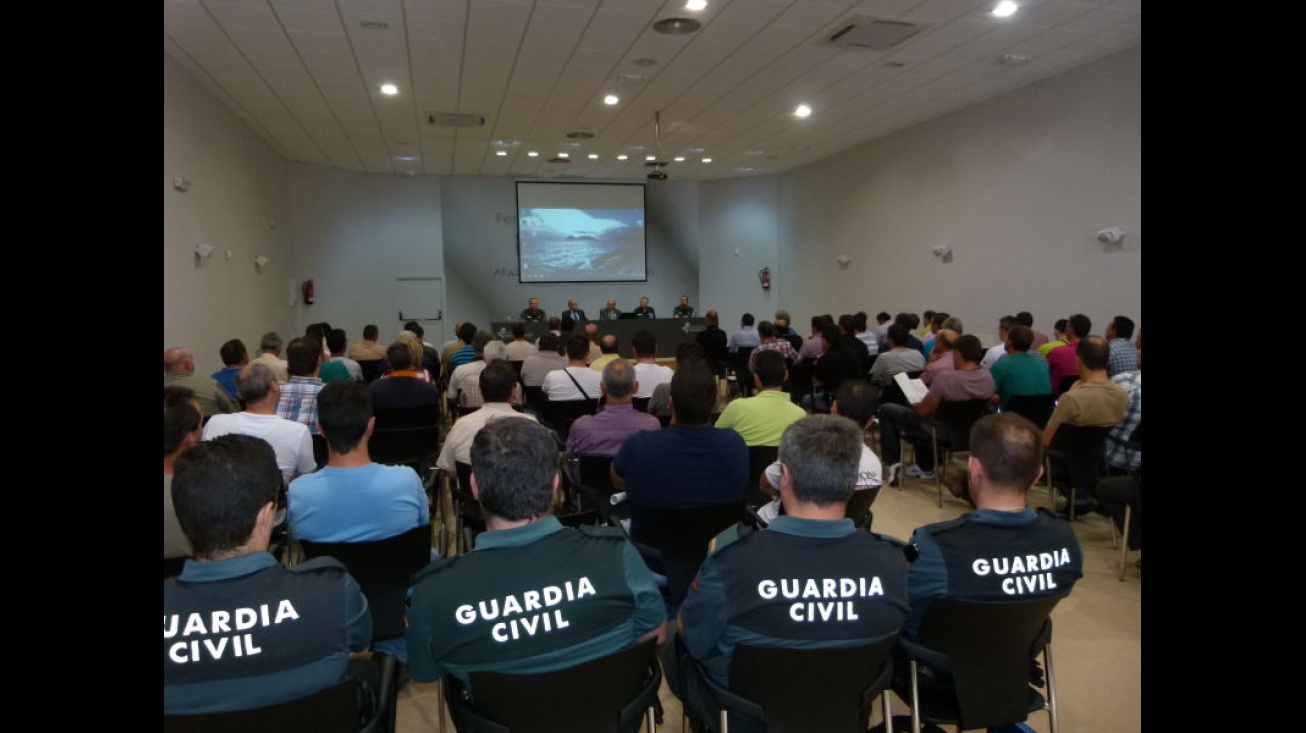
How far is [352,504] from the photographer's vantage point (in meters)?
2.64

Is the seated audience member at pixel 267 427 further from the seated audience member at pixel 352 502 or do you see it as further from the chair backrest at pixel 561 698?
the chair backrest at pixel 561 698

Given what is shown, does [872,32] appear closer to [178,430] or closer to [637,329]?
[178,430]

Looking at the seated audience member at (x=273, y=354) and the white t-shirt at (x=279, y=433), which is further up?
the seated audience member at (x=273, y=354)

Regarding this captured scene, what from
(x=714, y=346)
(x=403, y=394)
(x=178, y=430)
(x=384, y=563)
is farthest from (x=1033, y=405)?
(x=714, y=346)

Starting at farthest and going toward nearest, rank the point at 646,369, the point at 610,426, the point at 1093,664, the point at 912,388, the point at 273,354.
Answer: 1. the point at 273,354
2. the point at 912,388
3. the point at 646,369
4. the point at 610,426
5. the point at 1093,664

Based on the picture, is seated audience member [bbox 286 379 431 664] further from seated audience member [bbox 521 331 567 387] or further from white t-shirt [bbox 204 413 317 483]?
seated audience member [bbox 521 331 567 387]

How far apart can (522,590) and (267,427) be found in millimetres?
2314

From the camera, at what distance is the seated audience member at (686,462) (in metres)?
3.14

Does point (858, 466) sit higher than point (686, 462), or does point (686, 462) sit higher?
point (858, 466)

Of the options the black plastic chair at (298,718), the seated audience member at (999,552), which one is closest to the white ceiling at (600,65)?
the seated audience member at (999,552)

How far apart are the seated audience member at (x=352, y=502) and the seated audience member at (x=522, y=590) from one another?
824 millimetres

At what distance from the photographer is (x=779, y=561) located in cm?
191

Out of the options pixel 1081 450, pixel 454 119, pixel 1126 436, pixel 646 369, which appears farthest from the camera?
pixel 454 119
